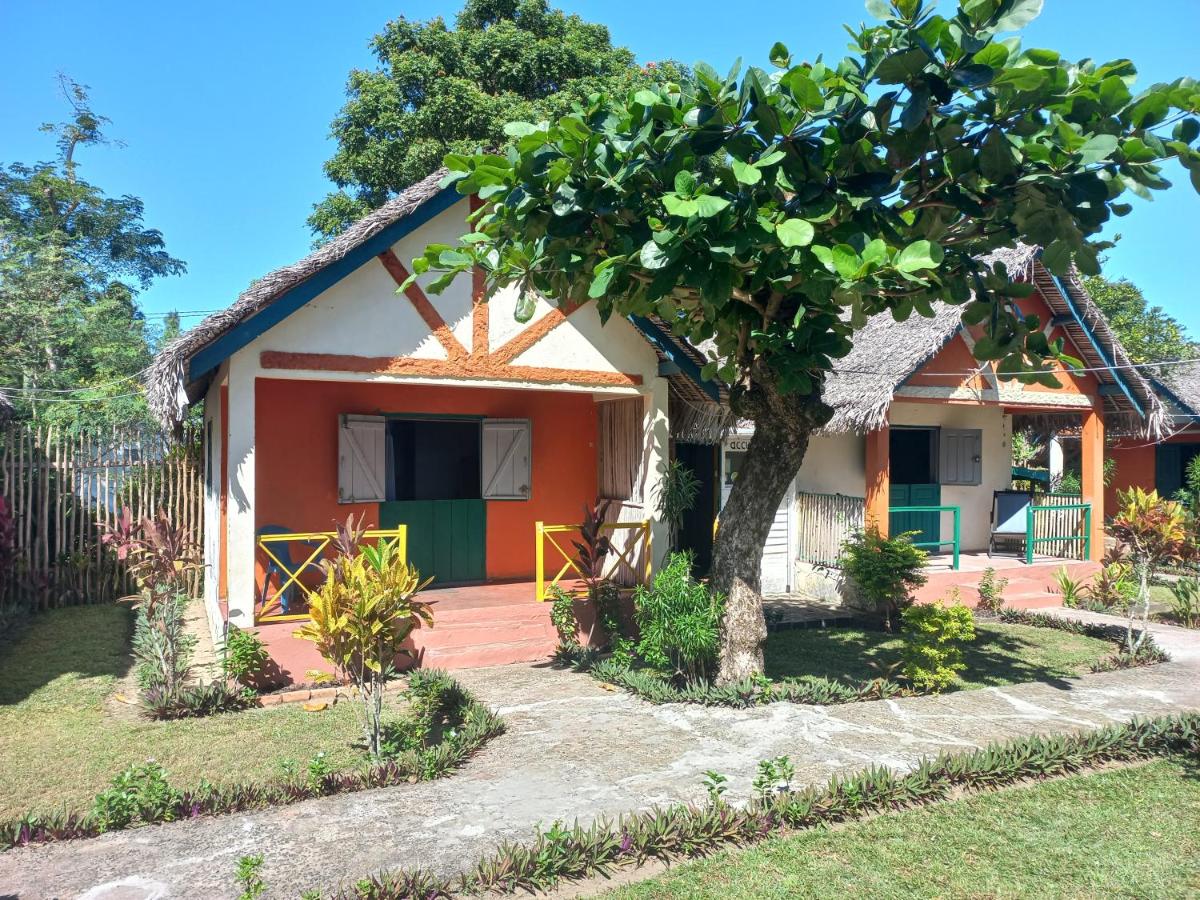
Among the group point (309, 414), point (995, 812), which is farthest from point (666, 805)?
point (309, 414)

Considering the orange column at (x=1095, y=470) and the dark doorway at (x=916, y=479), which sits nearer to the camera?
the orange column at (x=1095, y=470)

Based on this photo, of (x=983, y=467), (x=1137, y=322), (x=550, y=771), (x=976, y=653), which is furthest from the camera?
(x=1137, y=322)

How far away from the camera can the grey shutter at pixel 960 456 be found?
12.6m

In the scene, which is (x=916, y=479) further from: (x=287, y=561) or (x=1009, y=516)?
(x=287, y=561)

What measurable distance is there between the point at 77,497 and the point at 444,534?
4475 millimetres

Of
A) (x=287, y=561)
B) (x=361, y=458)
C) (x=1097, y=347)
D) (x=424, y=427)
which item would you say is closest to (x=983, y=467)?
(x=1097, y=347)

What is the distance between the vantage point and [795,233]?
431 cm

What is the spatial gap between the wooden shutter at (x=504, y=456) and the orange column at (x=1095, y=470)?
8.80 metres

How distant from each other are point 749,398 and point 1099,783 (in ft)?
11.5

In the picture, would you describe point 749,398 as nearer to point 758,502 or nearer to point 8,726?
point 758,502

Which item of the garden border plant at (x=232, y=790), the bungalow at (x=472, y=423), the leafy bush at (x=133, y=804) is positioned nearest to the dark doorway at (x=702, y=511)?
the bungalow at (x=472, y=423)

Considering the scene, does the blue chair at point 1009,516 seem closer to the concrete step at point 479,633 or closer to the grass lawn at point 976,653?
the grass lawn at point 976,653

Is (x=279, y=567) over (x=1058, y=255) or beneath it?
beneath

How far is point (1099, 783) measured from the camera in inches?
190
